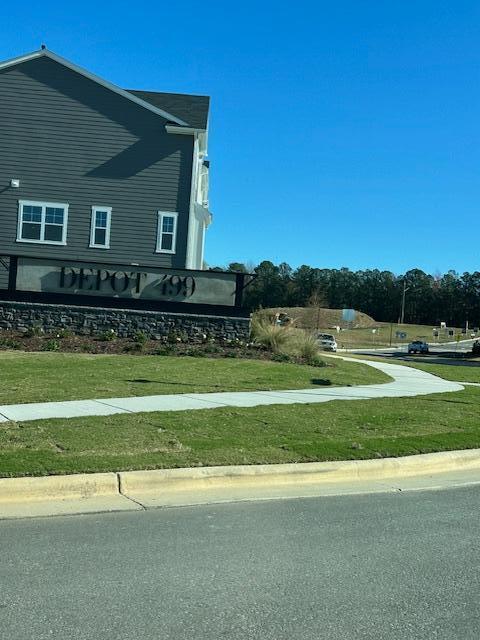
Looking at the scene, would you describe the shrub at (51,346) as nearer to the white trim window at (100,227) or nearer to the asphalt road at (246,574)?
the white trim window at (100,227)

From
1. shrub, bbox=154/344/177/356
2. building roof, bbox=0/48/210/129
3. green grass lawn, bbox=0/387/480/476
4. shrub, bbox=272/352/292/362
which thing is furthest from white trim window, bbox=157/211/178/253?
green grass lawn, bbox=0/387/480/476

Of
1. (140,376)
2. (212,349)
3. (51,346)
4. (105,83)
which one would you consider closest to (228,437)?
(140,376)

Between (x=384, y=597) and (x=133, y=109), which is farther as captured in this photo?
(x=133, y=109)

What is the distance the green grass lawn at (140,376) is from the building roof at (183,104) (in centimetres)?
1282

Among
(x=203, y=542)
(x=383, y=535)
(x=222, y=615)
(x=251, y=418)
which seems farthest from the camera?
(x=251, y=418)

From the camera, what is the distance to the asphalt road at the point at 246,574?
3.88 meters

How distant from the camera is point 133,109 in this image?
2639 cm

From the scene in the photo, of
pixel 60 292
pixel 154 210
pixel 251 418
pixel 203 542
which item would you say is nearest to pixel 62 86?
pixel 154 210

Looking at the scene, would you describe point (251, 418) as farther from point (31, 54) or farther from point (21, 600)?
point (31, 54)

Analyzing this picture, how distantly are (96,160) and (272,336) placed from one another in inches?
437

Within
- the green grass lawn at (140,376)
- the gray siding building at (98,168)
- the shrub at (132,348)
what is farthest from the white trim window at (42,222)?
the green grass lawn at (140,376)

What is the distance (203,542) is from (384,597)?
159cm

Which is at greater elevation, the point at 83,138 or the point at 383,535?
the point at 83,138

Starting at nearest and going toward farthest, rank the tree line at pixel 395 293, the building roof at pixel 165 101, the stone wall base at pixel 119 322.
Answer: the stone wall base at pixel 119 322, the building roof at pixel 165 101, the tree line at pixel 395 293
